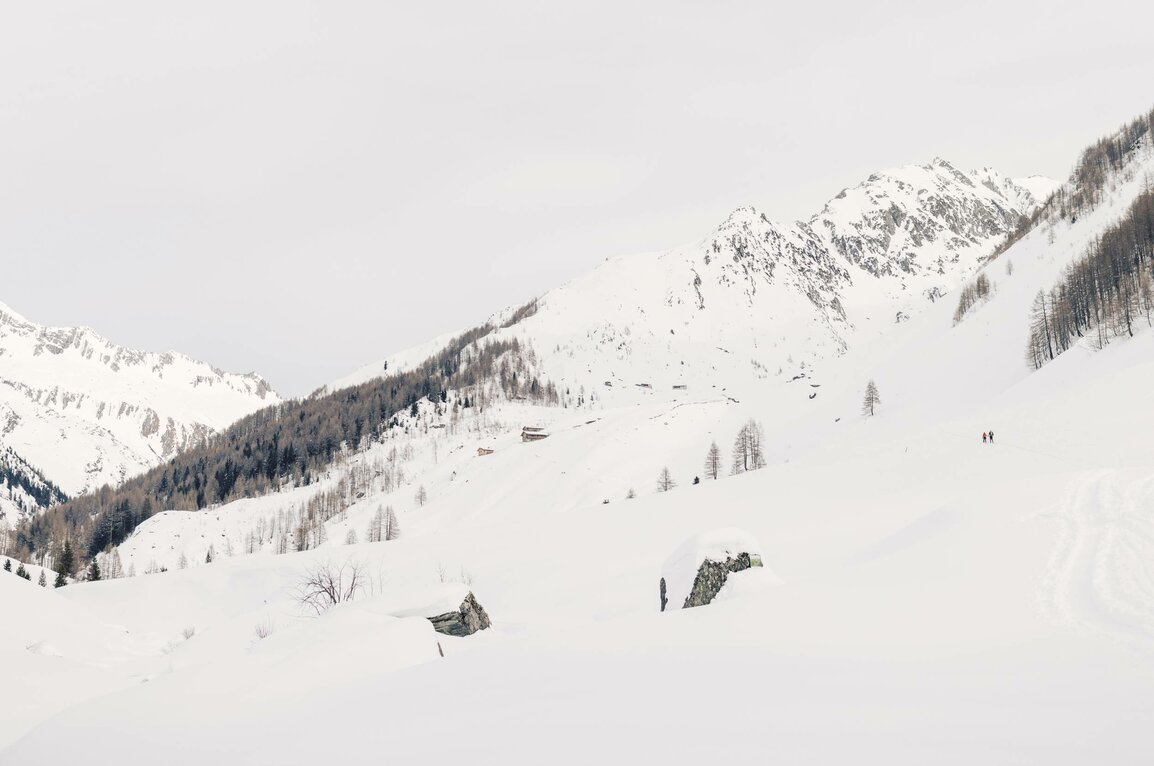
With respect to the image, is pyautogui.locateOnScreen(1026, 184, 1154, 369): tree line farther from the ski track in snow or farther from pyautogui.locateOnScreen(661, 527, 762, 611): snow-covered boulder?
pyautogui.locateOnScreen(661, 527, 762, 611): snow-covered boulder

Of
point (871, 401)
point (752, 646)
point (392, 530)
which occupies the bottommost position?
point (392, 530)

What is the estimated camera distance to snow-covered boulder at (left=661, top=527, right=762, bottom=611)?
45.2 feet

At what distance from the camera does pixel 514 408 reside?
179375 mm

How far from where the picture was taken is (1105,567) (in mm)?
10992

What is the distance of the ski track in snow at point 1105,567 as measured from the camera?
8266mm

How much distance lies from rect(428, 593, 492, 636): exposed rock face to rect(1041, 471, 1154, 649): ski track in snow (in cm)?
1366

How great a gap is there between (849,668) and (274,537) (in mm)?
128426

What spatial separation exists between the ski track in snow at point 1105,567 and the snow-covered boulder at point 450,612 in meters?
13.7

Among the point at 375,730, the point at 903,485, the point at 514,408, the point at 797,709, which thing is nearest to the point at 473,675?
the point at 375,730

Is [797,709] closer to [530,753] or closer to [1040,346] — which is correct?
[530,753]

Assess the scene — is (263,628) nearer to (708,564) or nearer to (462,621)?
(462,621)

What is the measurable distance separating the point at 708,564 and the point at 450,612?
7.69 m

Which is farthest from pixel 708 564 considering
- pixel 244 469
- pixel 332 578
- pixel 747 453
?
pixel 244 469

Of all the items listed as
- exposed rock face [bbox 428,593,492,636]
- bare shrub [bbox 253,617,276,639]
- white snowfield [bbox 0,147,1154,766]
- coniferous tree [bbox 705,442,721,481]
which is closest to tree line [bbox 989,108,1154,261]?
coniferous tree [bbox 705,442,721,481]
